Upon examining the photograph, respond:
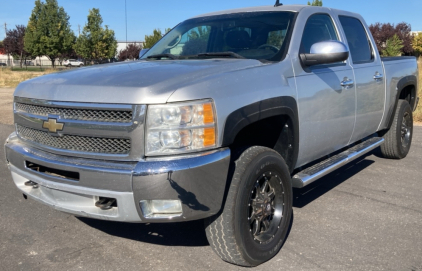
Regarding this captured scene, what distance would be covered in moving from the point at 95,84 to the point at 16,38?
67231 millimetres

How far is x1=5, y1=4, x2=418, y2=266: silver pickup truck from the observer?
2658 millimetres

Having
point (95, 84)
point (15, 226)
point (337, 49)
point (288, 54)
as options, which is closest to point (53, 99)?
point (95, 84)

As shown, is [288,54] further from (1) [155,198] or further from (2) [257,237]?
(1) [155,198]

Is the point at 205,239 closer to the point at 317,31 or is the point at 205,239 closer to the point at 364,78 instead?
the point at 317,31

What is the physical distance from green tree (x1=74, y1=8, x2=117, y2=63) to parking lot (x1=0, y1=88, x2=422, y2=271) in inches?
1453

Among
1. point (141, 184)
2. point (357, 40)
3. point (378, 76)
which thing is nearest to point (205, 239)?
point (141, 184)

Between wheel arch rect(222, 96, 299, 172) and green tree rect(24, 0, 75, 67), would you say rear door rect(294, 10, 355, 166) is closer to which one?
wheel arch rect(222, 96, 299, 172)

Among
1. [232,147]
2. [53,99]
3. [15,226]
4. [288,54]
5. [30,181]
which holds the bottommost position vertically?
[15,226]

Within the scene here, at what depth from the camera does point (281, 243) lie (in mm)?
3361

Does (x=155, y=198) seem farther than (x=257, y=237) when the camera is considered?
No

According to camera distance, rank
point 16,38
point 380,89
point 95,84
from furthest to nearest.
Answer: point 16,38 < point 380,89 < point 95,84

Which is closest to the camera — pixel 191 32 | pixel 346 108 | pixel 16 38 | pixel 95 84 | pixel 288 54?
pixel 95 84

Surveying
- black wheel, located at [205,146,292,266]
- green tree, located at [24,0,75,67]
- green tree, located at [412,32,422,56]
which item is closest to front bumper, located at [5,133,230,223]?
black wheel, located at [205,146,292,266]

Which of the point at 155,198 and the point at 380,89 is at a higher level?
the point at 380,89
